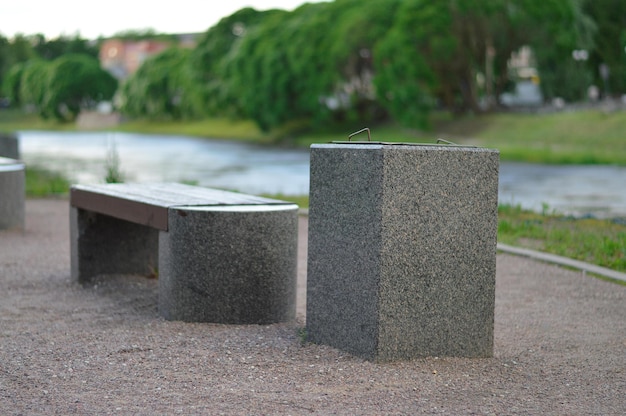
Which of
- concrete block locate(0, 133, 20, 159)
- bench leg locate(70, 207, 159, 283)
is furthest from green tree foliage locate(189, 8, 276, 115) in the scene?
bench leg locate(70, 207, 159, 283)

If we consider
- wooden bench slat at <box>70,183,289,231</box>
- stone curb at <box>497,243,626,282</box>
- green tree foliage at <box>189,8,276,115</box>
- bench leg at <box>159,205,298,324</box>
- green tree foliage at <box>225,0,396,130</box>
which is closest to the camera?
bench leg at <box>159,205,298,324</box>

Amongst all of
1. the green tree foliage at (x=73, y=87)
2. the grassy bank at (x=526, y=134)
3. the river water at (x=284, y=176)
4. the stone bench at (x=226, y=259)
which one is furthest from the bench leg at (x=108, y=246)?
the green tree foliage at (x=73, y=87)

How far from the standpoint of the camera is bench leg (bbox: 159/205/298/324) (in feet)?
20.6

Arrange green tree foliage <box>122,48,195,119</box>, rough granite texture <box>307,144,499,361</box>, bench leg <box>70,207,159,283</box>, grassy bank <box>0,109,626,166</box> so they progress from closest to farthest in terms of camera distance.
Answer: rough granite texture <box>307,144,499,361</box> < bench leg <box>70,207,159,283</box> < grassy bank <box>0,109,626,166</box> < green tree foliage <box>122,48,195,119</box>

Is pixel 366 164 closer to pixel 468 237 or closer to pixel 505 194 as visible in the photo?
pixel 468 237

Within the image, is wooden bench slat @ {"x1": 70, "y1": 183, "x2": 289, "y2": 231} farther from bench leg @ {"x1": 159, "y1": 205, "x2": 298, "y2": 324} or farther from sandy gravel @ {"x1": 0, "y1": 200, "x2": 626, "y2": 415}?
sandy gravel @ {"x1": 0, "y1": 200, "x2": 626, "y2": 415}

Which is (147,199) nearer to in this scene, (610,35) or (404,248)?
(404,248)

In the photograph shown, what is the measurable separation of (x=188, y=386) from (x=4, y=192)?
24.0 feet

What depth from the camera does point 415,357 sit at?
17.8 feet

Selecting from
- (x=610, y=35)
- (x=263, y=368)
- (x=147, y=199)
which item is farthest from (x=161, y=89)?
(x=263, y=368)

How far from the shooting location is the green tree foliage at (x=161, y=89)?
279 ft

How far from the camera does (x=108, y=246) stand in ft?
27.1

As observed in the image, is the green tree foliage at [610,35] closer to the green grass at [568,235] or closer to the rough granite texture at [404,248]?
the green grass at [568,235]

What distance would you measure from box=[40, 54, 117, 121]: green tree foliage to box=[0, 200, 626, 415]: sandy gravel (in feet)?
349
